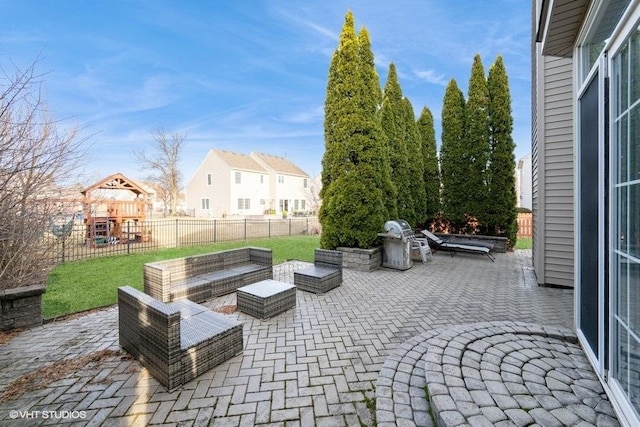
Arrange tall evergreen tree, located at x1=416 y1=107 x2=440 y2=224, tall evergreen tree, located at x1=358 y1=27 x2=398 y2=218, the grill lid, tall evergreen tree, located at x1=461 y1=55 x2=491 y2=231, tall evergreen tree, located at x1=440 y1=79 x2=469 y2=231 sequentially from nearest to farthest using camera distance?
the grill lid < tall evergreen tree, located at x1=358 y1=27 x2=398 y2=218 < tall evergreen tree, located at x1=461 y1=55 x2=491 y2=231 < tall evergreen tree, located at x1=440 y1=79 x2=469 y2=231 < tall evergreen tree, located at x1=416 y1=107 x2=440 y2=224

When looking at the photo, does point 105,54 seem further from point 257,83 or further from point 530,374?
point 257,83

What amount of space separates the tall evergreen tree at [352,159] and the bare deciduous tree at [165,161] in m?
26.3

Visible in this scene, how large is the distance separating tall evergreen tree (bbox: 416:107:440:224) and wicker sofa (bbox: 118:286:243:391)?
1015 centimetres

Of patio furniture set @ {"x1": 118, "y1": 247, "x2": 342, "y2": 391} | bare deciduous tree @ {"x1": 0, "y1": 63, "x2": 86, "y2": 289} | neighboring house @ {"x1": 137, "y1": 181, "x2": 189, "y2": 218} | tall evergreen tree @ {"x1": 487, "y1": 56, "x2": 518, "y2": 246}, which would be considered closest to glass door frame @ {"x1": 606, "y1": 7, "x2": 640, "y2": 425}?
patio furniture set @ {"x1": 118, "y1": 247, "x2": 342, "y2": 391}

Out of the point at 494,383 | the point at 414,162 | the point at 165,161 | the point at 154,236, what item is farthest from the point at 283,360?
the point at 165,161

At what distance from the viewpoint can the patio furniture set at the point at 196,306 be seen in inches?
96.1

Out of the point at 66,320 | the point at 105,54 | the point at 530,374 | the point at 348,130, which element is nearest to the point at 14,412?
the point at 66,320

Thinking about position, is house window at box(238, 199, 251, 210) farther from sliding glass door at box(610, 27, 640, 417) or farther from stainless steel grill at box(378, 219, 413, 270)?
sliding glass door at box(610, 27, 640, 417)

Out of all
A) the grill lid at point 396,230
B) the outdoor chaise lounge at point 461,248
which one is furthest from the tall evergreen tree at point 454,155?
the grill lid at point 396,230

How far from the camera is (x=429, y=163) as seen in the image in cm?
1180

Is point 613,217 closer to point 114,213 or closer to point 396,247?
point 396,247

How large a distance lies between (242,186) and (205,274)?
77.5 feet

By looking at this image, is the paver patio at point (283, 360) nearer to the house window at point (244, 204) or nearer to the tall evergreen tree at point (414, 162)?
the tall evergreen tree at point (414, 162)

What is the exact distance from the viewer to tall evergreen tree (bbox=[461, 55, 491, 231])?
10289 mm
